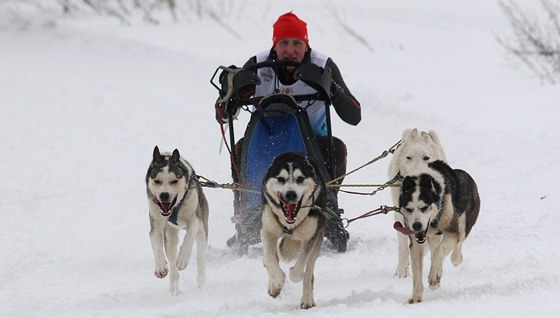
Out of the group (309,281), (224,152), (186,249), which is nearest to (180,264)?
(186,249)

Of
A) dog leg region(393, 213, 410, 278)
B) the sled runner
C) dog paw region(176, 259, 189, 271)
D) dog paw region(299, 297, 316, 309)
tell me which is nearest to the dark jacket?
the sled runner

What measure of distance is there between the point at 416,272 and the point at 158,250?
151 cm

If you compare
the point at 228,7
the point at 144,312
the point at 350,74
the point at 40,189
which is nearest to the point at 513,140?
the point at 350,74

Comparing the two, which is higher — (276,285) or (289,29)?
(289,29)

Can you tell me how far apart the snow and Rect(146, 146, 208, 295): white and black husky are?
173 mm

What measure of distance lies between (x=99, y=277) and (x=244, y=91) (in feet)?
5.01

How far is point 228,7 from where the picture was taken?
15.9 m

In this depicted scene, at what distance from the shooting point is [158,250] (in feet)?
16.0

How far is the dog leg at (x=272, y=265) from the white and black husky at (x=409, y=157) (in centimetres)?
87

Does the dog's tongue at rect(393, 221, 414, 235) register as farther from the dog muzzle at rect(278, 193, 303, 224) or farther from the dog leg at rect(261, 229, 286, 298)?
the dog leg at rect(261, 229, 286, 298)

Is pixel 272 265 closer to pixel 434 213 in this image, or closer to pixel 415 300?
pixel 415 300

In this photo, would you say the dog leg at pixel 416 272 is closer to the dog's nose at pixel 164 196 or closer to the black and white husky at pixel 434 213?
the black and white husky at pixel 434 213

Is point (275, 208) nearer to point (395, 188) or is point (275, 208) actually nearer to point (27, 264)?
point (395, 188)

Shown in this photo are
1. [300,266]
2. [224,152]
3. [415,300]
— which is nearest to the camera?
[415,300]
